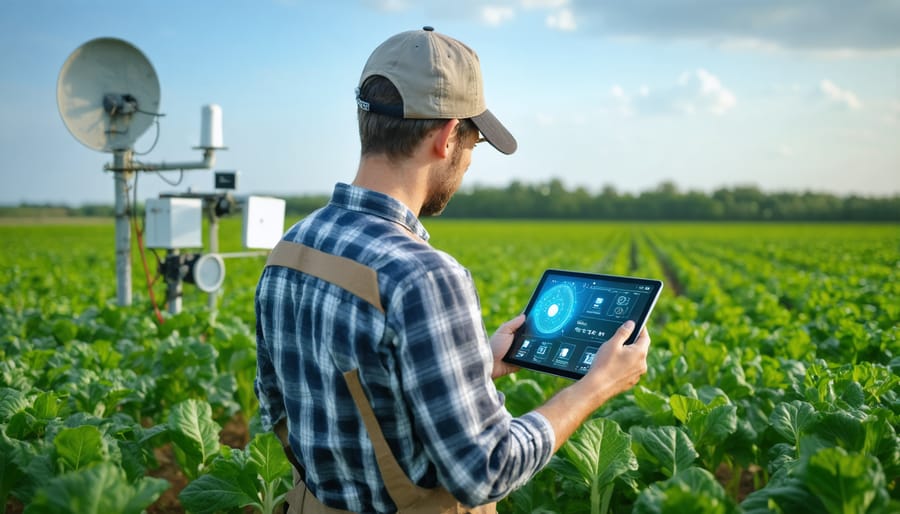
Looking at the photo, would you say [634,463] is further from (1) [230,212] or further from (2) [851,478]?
(1) [230,212]

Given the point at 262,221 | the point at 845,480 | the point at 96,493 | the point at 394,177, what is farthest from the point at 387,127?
the point at 262,221

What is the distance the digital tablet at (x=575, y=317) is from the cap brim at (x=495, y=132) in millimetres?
489

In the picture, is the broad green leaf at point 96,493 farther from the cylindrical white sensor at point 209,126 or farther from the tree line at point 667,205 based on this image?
the tree line at point 667,205

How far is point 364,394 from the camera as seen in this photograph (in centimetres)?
158

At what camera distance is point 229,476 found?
9.51 feet

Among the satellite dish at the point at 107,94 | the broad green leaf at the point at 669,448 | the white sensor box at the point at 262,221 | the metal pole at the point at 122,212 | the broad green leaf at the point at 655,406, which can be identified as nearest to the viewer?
the broad green leaf at the point at 669,448

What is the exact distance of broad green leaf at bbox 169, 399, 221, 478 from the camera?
3.17 m

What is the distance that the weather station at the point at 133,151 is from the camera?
18.2 feet

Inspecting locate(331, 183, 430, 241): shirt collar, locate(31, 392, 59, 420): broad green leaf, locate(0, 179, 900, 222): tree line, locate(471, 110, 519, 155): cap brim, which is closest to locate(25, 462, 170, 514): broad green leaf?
locate(331, 183, 430, 241): shirt collar

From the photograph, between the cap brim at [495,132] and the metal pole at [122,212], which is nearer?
the cap brim at [495,132]

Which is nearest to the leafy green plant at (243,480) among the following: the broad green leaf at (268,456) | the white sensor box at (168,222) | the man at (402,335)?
the broad green leaf at (268,456)

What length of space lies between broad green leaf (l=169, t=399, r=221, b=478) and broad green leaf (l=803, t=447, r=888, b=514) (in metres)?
2.54

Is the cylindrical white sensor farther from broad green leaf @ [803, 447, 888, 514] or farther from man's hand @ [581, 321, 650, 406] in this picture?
broad green leaf @ [803, 447, 888, 514]

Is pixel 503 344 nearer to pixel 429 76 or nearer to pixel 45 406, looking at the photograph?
pixel 429 76
